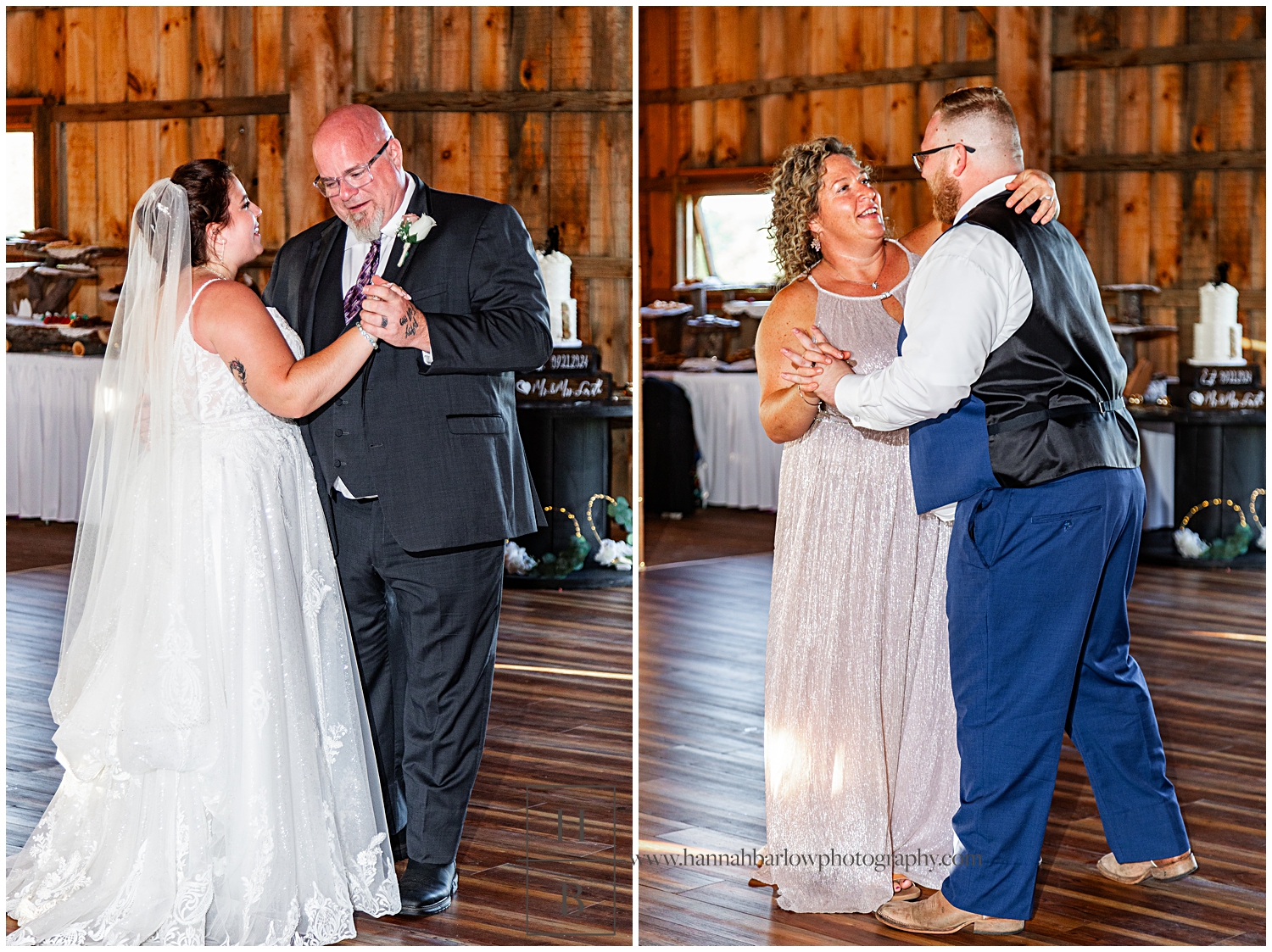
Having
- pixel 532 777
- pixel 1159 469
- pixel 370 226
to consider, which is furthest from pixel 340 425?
pixel 1159 469

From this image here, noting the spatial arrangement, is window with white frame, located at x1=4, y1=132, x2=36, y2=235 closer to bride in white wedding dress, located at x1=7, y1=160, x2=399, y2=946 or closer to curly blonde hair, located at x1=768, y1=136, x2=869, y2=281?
bride in white wedding dress, located at x1=7, y1=160, x2=399, y2=946

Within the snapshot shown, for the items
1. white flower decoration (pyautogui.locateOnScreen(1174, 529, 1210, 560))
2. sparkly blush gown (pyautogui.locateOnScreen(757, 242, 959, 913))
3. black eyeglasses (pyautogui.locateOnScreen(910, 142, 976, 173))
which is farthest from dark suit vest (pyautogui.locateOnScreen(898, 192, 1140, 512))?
white flower decoration (pyautogui.locateOnScreen(1174, 529, 1210, 560))

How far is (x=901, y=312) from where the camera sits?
9.04ft

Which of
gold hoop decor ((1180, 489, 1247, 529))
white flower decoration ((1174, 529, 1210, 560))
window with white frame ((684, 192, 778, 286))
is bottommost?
white flower decoration ((1174, 529, 1210, 560))

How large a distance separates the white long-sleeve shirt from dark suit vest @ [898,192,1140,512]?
0.03 meters

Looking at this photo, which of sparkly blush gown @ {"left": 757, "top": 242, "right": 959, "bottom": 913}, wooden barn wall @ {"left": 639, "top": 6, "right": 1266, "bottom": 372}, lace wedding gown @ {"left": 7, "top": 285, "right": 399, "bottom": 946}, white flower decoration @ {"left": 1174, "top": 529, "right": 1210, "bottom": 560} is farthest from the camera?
wooden barn wall @ {"left": 639, "top": 6, "right": 1266, "bottom": 372}

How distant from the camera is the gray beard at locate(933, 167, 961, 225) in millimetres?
2543

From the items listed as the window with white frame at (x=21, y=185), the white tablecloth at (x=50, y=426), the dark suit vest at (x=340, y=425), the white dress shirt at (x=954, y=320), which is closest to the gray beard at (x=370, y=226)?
the dark suit vest at (x=340, y=425)

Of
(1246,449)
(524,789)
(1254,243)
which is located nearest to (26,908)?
(524,789)

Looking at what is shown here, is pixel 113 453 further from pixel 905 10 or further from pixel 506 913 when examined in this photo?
pixel 905 10

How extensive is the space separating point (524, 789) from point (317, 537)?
1.12 metres

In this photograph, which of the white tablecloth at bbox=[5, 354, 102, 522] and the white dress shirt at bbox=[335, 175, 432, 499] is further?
the white tablecloth at bbox=[5, 354, 102, 522]

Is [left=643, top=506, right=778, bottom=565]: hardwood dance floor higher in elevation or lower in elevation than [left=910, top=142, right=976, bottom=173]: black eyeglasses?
lower

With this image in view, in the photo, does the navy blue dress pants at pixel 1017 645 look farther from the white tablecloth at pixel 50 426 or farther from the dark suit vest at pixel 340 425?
the white tablecloth at pixel 50 426
